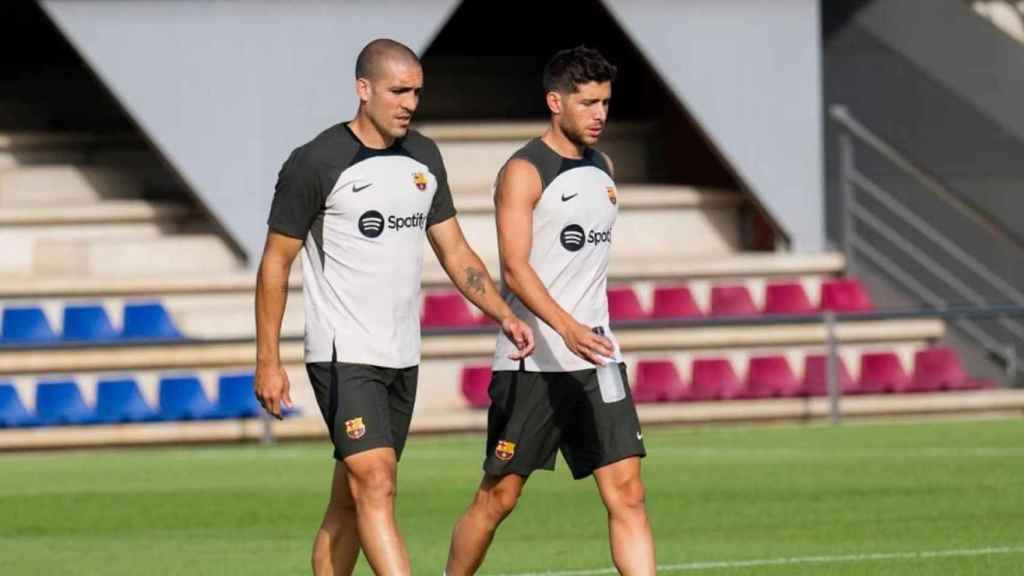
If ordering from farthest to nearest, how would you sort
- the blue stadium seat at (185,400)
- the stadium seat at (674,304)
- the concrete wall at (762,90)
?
1. the concrete wall at (762,90)
2. the stadium seat at (674,304)
3. the blue stadium seat at (185,400)

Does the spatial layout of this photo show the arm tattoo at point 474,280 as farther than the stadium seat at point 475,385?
No

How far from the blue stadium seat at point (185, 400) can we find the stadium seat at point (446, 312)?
2.52 meters

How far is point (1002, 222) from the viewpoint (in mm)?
26203

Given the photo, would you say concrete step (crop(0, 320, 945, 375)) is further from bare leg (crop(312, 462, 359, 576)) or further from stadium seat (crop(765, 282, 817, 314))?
bare leg (crop(312, 462, 359, 576))

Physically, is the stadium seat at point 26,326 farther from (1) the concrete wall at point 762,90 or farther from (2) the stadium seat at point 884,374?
(2) the stadium seat at point 884,374

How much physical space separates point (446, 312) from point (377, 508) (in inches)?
628

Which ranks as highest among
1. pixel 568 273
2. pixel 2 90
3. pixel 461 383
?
pixel 2 90

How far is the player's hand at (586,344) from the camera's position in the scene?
8.16 metres

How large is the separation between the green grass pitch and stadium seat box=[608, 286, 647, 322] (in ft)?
12.5

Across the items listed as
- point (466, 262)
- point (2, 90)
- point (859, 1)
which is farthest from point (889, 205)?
point (466, 262)

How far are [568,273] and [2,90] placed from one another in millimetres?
22433

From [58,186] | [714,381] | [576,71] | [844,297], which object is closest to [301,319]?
[714,381]

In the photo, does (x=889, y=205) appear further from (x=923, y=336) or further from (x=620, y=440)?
(x=620, y=440)

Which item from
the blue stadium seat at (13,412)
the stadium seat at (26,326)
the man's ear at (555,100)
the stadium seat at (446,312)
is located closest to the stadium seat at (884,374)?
the stadium seat at (446,312)
